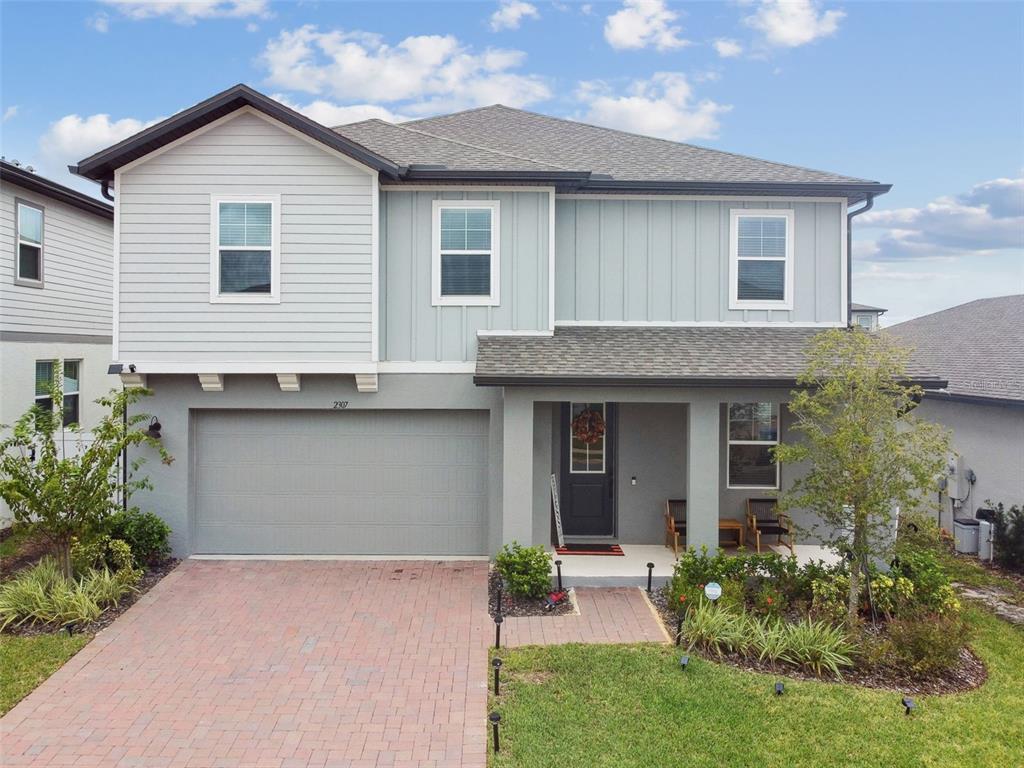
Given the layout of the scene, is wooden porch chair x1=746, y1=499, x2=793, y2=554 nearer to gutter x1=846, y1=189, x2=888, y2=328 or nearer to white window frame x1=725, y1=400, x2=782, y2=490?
white window frame x1=725, y1=400, x2=782, y2=490

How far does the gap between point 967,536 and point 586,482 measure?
6860 millimetres

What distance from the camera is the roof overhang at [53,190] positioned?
458 inches

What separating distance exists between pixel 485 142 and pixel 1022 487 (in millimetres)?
11043

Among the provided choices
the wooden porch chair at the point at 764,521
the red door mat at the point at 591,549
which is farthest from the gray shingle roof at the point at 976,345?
the red door mat at the point at 591,549

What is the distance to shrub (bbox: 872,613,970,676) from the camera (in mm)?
6625

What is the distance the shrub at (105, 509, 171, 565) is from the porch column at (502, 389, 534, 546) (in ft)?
16.8

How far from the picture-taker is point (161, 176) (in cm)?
977

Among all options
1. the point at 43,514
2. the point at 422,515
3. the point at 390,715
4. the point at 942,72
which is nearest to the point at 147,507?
the point at 43,514

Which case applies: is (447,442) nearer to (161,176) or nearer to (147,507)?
(147,507)

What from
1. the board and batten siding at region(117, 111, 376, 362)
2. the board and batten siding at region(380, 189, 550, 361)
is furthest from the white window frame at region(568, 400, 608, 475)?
the board and batten siding at region(117, 111, 376, 362)

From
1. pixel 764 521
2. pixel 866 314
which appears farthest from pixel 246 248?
pixel 866 314

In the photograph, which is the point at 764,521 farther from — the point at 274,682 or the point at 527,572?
the point at 274,682

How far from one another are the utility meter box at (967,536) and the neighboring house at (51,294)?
1553cm

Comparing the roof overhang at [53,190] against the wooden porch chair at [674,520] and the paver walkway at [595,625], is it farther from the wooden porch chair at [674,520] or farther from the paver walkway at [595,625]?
the wooden porch chair at [674,520]
